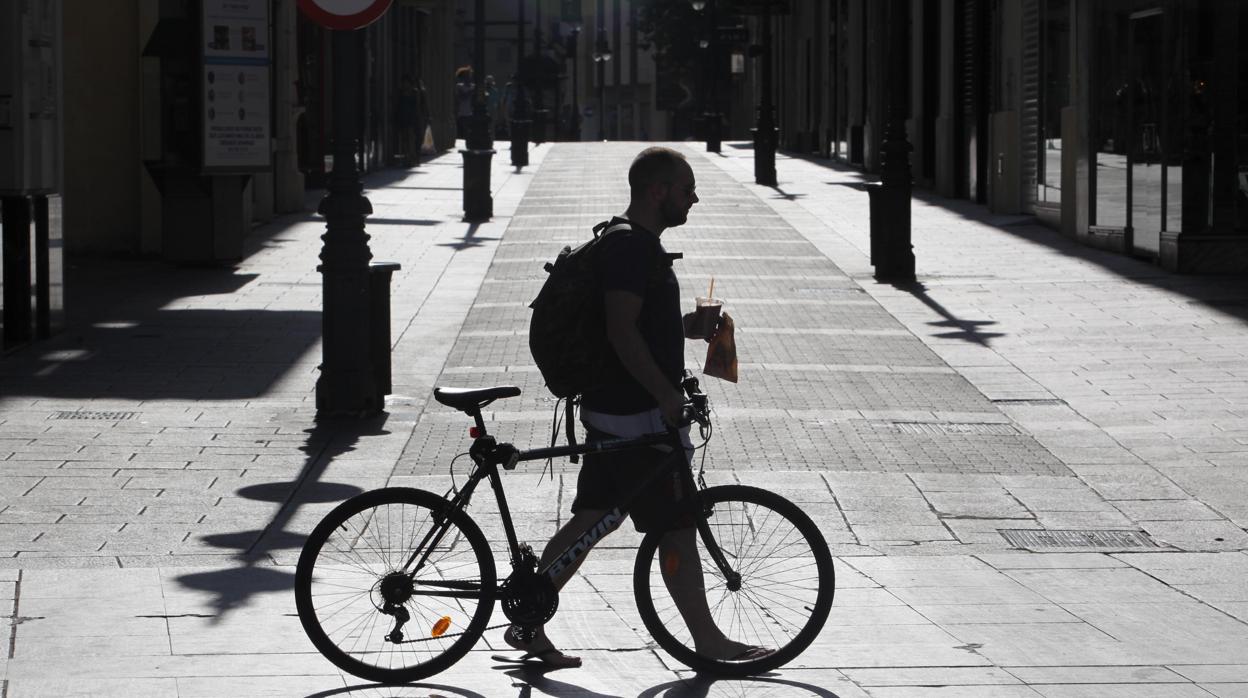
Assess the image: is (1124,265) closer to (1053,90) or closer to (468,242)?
(1053,90)

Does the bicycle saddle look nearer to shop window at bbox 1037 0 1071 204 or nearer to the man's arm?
the man's arm

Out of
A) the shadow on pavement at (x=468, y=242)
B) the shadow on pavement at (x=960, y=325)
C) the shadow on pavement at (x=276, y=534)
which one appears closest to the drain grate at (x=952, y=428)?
the shadow on pavement at (x=276, y=534)

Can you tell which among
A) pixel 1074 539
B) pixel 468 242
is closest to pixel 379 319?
pixel 1074 539

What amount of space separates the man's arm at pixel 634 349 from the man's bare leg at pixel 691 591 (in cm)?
40

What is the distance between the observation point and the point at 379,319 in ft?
35.6

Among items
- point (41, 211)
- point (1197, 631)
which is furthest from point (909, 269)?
point (1197, 631)

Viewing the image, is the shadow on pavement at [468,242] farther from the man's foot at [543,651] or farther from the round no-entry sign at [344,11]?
the man's foot at [543,651]

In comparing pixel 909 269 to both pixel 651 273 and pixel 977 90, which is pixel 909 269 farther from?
pixel 651 273

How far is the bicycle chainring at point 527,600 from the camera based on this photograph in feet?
18.5

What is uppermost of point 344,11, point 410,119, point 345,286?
point 410,119

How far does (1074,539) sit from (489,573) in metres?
3.03

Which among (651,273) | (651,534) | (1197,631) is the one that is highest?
(651,273)

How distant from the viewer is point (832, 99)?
4075cm

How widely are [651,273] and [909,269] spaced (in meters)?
12.0
